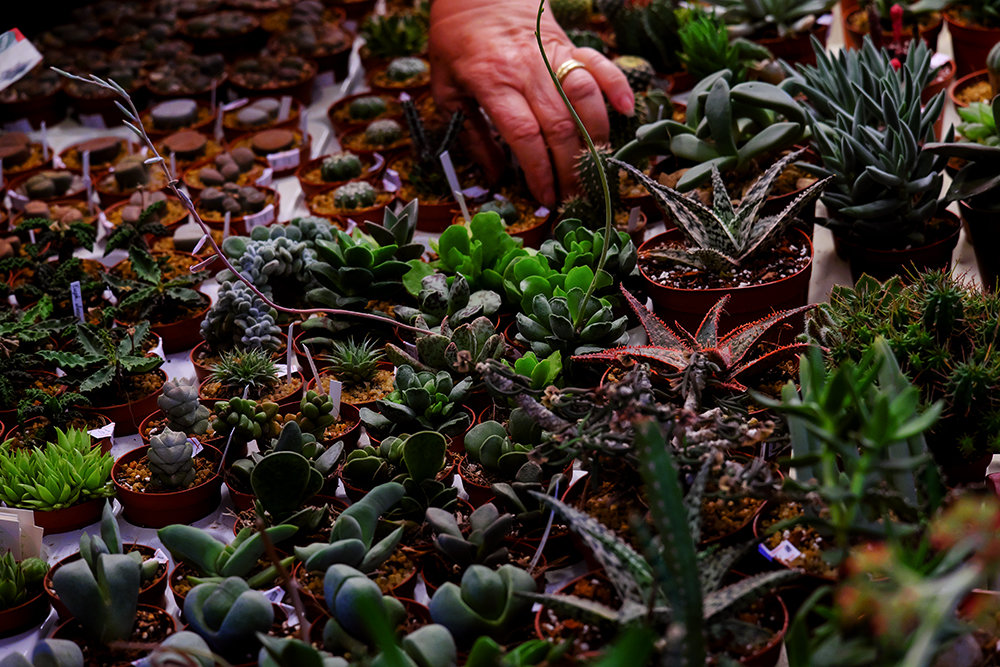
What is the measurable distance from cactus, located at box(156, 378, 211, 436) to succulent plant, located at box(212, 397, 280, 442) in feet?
0.26

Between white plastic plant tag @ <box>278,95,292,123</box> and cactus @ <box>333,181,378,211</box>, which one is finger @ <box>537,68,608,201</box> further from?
white plastic plant tag @ <box>278,95,292,123</box>

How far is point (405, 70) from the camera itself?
384 cm

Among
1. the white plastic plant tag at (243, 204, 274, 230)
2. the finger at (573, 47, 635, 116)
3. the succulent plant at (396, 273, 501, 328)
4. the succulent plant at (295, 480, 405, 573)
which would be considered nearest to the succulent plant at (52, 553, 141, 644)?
the succulent plant at (295, 480, 405, 573)

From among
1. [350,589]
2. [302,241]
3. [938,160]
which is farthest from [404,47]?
[350,589]

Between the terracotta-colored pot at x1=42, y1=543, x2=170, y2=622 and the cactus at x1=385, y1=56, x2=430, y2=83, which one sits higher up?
the cactus at x1=385, y1=56, x2=430, y2=83

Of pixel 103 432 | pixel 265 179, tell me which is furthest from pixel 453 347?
pixel 265 179

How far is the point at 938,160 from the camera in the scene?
238cm

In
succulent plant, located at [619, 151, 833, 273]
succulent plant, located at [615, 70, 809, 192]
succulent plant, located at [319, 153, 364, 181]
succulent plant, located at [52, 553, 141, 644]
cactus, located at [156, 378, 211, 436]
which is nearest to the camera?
succulent plant, located at [52, 553, 141, 644]

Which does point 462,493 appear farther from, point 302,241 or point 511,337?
point 302,241

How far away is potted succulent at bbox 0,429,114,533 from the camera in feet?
6.67

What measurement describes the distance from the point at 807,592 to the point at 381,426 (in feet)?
3.00

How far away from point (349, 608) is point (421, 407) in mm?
626

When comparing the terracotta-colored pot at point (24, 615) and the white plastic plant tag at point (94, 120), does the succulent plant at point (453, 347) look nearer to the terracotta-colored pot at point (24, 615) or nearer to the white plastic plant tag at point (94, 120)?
the terracotta-colored pot at point (24, 615)

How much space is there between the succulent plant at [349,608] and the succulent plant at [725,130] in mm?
1409
